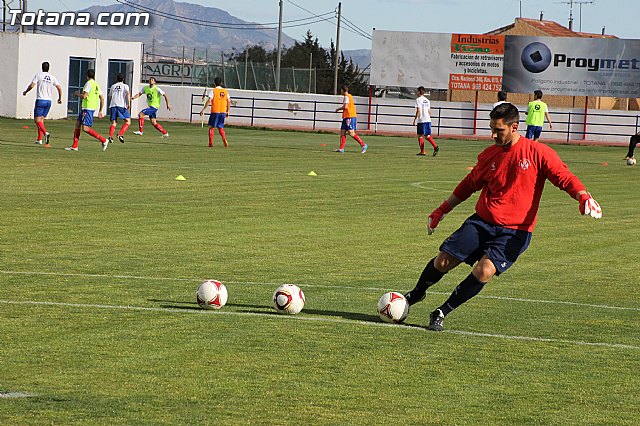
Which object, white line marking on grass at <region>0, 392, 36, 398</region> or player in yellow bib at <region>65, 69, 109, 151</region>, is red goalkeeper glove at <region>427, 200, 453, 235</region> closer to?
white line marking on grass at <region>0, 392, 36, 398</region>

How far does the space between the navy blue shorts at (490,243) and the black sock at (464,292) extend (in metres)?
0.17

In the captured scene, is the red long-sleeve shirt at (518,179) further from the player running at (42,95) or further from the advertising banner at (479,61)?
the advertising banner at (479,61)

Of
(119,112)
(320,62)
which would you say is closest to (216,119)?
(119,112)

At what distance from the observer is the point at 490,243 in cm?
934

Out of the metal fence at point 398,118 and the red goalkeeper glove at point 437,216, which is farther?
the metal fence at point 398,118

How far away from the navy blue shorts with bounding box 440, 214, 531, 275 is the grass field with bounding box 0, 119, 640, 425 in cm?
57

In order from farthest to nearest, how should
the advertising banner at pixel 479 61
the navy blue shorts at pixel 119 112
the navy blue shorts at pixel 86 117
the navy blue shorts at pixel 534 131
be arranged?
the advertising banner at pixel 479 61
the navy blue shorts at pixel 534 131
the navy blue shorts at pixel 119 112
the navy blue shorts at pixel 86 117

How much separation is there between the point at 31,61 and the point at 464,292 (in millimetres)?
45669

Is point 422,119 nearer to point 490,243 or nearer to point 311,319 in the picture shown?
point 311,319

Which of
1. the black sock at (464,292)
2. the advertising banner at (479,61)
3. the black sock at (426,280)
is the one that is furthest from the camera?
the advertising banner at (479,61)

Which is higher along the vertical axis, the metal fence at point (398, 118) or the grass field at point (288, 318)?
the metal fence at point (398, 118)

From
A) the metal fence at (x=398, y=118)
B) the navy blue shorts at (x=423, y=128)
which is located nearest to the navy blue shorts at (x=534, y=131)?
the navy blue shorts at (x=423, y=128)

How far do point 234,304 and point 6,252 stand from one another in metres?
3.85

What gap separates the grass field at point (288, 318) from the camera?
7051mm
